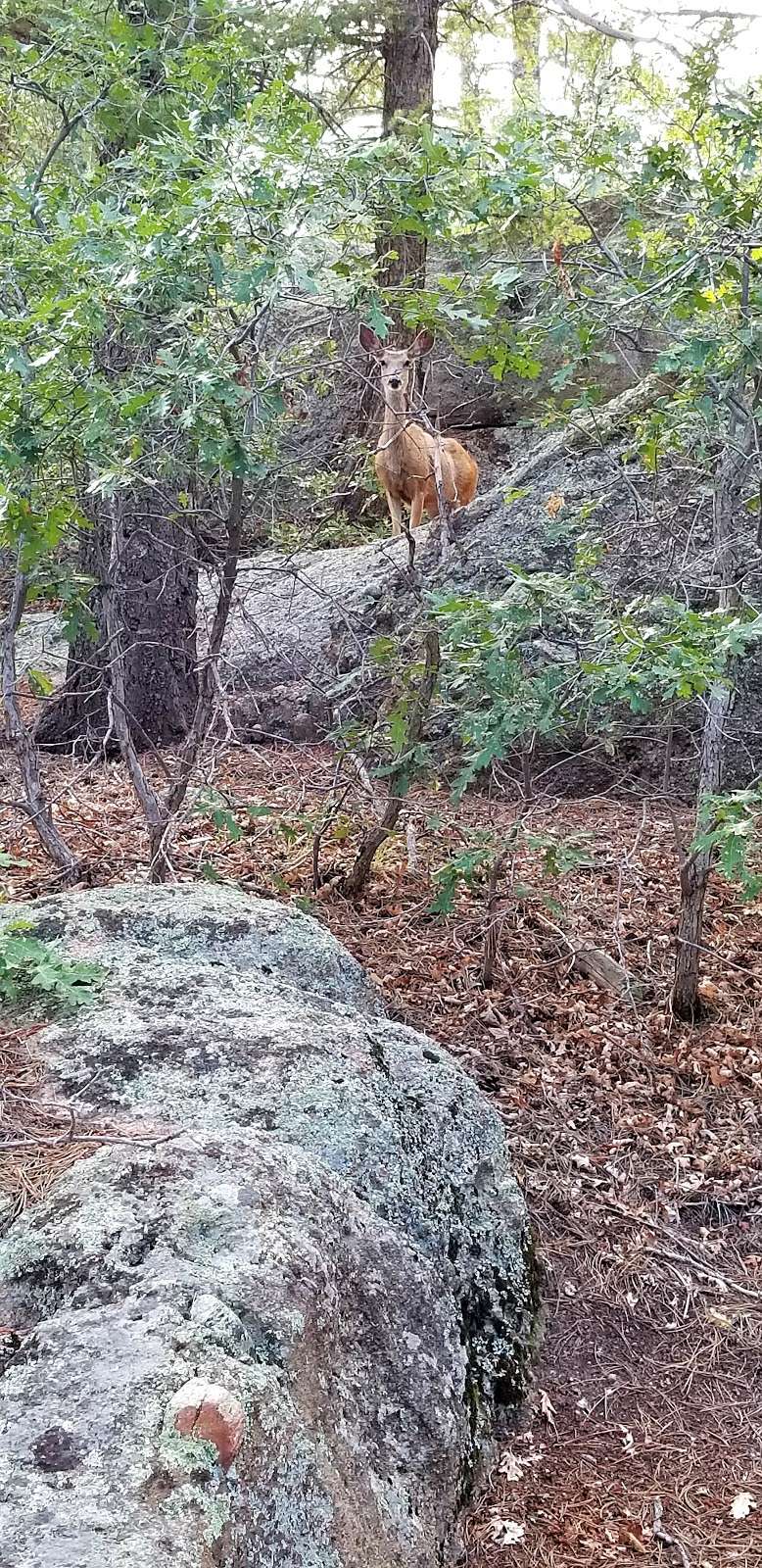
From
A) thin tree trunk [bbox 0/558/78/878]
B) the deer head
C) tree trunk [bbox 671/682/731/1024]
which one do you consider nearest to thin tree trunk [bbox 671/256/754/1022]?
tree trunk [bbox 671/682/731/1024]

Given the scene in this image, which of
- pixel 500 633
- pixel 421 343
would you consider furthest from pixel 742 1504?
pixel 421 343

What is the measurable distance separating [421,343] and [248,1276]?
3.54 metres

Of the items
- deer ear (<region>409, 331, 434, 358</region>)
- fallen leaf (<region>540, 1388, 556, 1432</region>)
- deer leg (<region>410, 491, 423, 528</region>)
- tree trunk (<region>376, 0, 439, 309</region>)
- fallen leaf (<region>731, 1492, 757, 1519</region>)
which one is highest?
tree trunk (<region>376, 0, 439, 309</region>)

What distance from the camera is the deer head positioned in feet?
14.6

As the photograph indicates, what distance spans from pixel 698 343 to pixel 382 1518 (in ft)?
9.51

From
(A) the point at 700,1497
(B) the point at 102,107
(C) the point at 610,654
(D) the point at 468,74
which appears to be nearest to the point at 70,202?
(B) the point at 102,107

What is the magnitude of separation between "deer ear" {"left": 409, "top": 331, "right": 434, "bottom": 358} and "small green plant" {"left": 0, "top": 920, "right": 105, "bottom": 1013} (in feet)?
8.07

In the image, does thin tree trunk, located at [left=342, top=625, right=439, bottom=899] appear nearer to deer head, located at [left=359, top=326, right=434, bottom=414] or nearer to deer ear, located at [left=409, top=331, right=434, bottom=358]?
deer head, located at [left=359, top=326, right=434, bottom=414]

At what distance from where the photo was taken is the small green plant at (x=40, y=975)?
281 cm

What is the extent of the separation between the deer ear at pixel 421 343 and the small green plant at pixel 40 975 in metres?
2.46

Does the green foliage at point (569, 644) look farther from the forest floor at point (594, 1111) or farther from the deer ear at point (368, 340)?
the deer ear at point (368, 340)

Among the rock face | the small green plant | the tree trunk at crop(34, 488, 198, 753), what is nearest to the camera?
the rock face

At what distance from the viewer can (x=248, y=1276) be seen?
221 centimetres

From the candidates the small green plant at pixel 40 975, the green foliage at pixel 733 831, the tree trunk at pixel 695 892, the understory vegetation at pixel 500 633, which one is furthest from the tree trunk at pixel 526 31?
the small green plant at pixel 40 975
